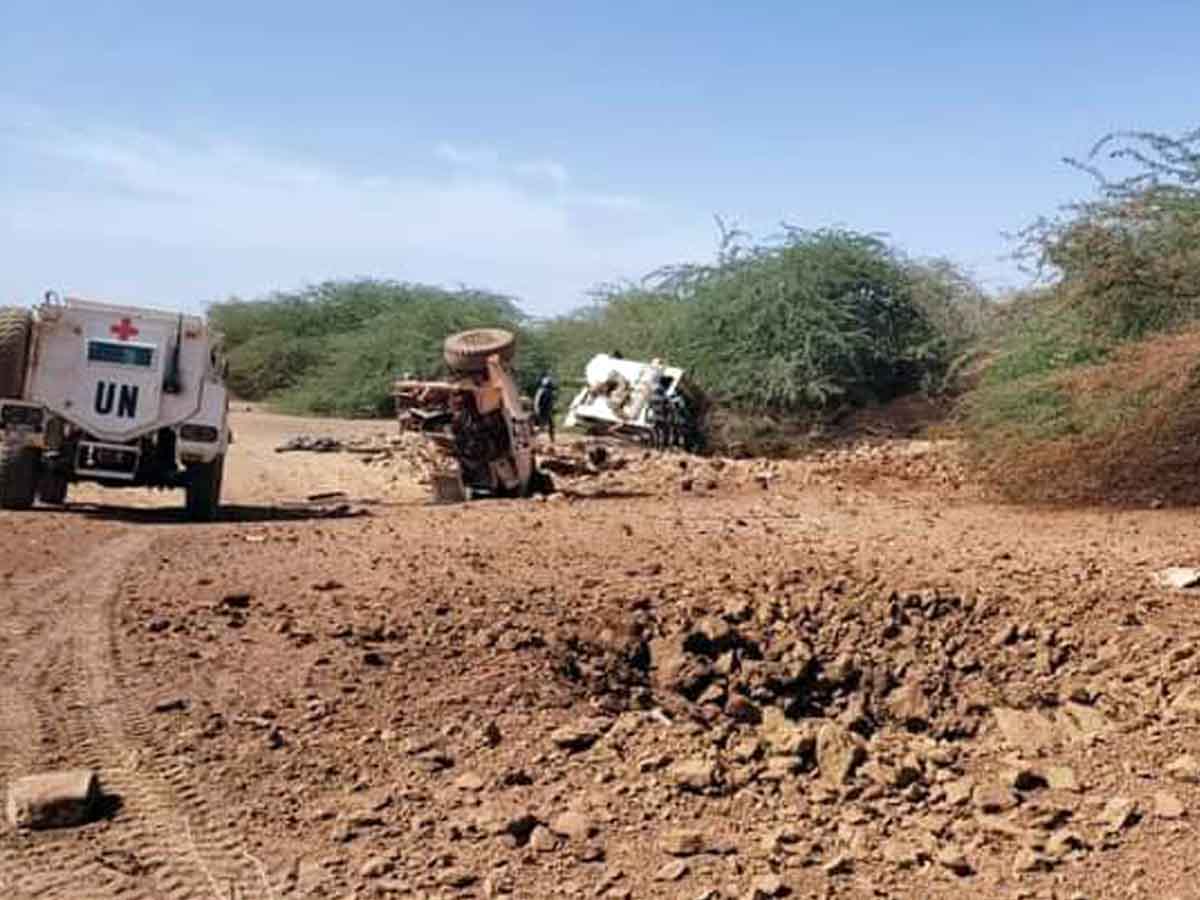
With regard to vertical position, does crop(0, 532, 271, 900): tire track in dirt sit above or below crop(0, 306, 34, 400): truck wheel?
below

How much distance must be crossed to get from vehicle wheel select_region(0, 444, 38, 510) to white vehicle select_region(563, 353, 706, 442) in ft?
37.4

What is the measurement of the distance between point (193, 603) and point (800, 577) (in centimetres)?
329

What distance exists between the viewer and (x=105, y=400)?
11.0 metres

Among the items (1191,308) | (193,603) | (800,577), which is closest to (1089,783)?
(800,577)

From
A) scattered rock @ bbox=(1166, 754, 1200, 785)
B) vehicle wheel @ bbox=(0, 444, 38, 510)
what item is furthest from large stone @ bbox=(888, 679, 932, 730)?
vehicle wheel @ bbox=(0, 444, 38, 510)

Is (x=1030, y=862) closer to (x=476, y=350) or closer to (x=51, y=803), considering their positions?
(x=51, y=803)

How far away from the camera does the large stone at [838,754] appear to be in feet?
15.5

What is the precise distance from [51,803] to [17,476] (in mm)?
7432

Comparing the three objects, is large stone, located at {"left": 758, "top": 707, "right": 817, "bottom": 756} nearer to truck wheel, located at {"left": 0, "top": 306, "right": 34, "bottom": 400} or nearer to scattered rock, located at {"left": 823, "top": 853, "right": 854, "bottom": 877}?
scattered rock, located at {"left": 823, "top": 853, "right": 854, "bottom": 877}

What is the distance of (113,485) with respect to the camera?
448 inches

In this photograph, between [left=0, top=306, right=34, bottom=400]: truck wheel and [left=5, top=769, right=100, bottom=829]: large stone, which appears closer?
[left=5, top=769, right=100, bottom=829]: large stone

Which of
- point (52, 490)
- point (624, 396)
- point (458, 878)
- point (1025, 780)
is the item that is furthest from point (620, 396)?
point (458, 878)

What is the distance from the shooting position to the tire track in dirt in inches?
150

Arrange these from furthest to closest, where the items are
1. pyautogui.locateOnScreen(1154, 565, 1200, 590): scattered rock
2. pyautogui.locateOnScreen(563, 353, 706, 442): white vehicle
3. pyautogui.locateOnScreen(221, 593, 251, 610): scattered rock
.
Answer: pyautogui.locateOnScreen(563, 353, 706, 442): white vehicle
pyautogui.locateOnScreen(1154, 565, 1200, 590): scattered rock
pyautogui.locateOnScreen(221, 593, 251, 610): scattered rock
